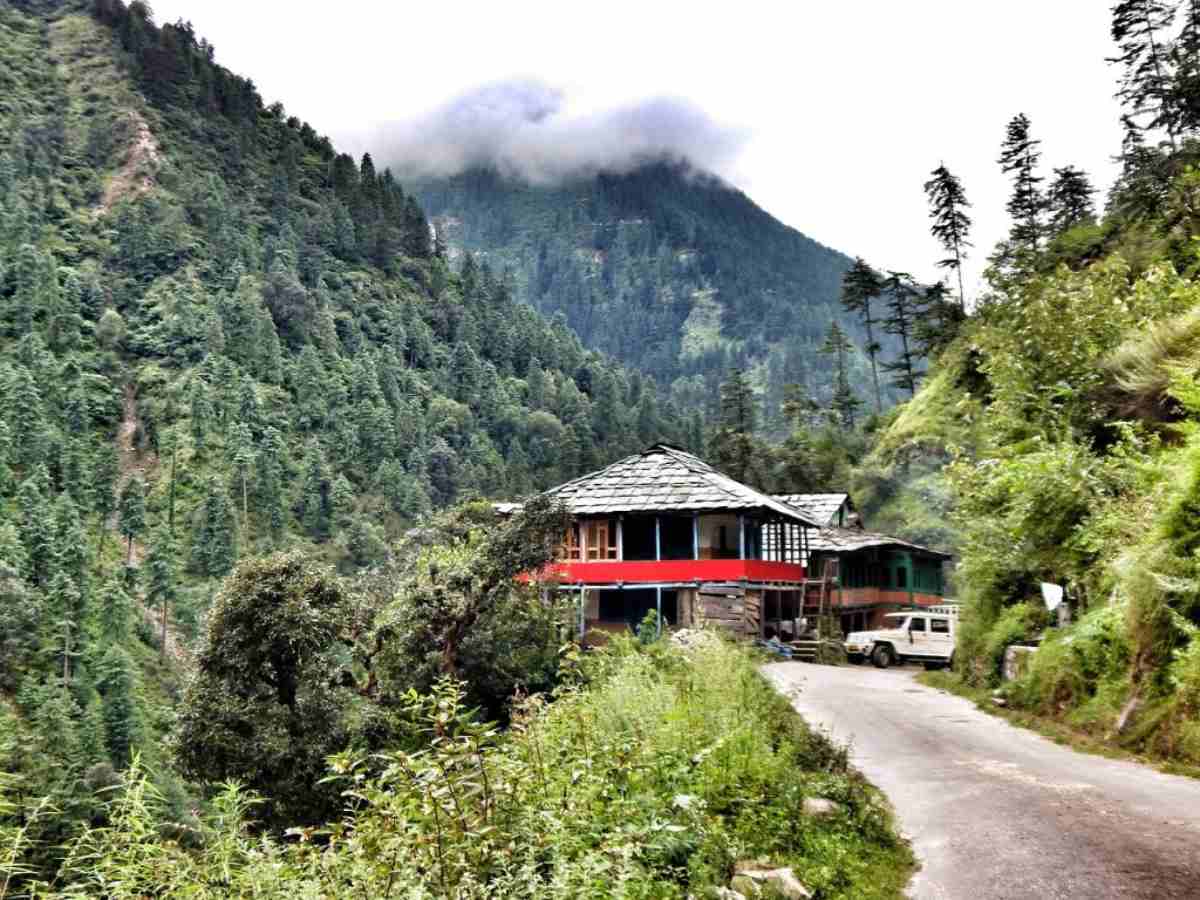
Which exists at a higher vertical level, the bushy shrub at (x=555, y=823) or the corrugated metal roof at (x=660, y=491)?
the corrugated metal roof at (x=660, y=491)

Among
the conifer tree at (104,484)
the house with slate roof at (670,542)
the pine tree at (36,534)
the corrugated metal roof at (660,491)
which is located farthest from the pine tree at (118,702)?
the corrugated metal roof at (660,491)

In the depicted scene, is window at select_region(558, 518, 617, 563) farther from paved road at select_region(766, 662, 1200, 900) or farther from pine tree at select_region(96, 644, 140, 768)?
pine tree at select_region(96, 644, 140, 768)

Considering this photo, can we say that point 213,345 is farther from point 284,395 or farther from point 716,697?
point 716,697

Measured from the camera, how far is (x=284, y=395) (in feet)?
320

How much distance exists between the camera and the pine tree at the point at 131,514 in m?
75.8

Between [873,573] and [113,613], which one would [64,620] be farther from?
[873,573]

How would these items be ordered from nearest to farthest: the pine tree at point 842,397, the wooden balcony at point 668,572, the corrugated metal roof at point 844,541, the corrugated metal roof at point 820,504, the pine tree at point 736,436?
1. the wooden balcony at point 668,572
2. the corrugated metal roof at point 844,541
3. the corrugated metal roof at point 820,504
4. the pine tree at point 736,436
5. the pine tree at point 842,397

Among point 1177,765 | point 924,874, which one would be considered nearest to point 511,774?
point 924,874

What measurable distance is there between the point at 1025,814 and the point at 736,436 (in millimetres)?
62051

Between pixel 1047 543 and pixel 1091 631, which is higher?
pixel 1047 543

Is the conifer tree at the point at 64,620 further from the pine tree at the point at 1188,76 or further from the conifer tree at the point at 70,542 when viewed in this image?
the pine tree at the point at 1188,76

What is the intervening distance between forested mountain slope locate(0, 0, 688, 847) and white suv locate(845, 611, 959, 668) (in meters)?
27.8

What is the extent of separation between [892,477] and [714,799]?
4939cm

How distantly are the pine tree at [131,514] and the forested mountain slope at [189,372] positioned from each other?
24cm
